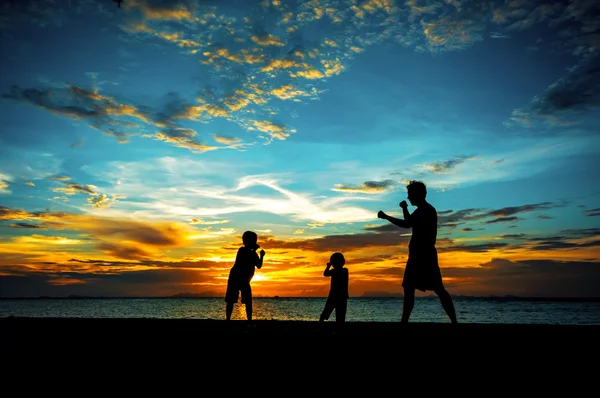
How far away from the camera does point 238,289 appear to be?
9.84 meters

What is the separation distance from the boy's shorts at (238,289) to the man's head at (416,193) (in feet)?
14.9

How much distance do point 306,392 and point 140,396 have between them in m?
1.08

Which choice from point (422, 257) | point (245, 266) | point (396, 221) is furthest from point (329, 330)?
point (245, 266)

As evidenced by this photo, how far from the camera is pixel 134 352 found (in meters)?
4.60

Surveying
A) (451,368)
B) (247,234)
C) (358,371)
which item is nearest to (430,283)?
(451,368)

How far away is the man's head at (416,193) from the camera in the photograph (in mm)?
7164

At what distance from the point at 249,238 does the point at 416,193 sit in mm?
4180

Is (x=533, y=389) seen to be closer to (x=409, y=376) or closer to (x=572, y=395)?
(x=572, y=395)

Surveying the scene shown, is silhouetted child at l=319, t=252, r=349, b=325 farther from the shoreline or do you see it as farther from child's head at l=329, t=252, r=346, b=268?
the shoreline

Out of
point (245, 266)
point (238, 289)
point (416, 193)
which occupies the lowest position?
point (238, 289)

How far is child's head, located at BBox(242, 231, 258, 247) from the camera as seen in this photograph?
965cm

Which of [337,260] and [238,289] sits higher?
[337,260]

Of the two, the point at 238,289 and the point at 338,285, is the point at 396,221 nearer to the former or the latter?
the point at 338,285

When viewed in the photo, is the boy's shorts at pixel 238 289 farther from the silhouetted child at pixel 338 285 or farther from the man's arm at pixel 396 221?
the man's arm at pixel 396 221
